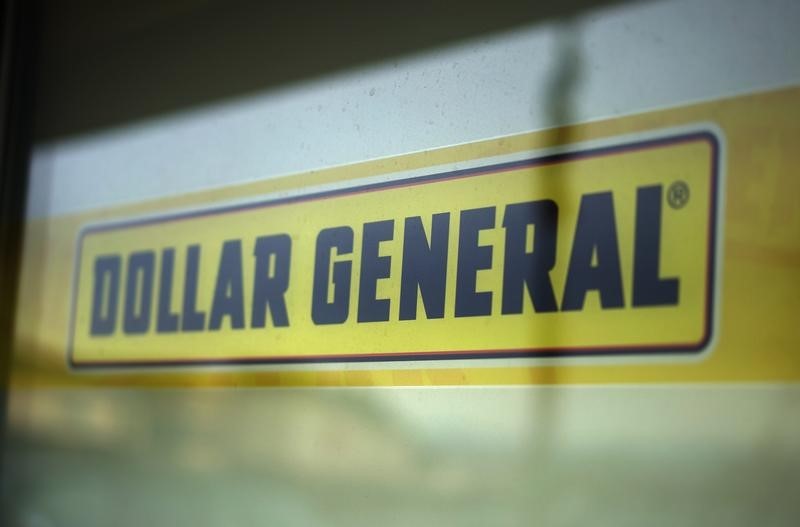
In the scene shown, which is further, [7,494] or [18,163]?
[18,163]

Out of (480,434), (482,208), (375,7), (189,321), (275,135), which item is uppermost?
(375,7)

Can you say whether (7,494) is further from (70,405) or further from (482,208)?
(482,208)

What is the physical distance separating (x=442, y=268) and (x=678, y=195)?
0.36 meters

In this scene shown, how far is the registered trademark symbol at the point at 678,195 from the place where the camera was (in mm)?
1322

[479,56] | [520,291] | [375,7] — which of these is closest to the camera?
[520,291]

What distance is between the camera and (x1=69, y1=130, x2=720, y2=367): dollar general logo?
1.33 metres

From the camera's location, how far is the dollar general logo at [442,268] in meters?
1.33

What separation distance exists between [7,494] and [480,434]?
3.80ft

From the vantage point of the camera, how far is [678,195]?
133cm

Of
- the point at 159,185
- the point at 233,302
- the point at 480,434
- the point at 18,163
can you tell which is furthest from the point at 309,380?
the point at 18,163

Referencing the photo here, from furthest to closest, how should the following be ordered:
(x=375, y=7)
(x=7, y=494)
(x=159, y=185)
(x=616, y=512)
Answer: (x=7, y=494)
(x=159, y=185)
(x=375, y=7)
(x=616, y=512)

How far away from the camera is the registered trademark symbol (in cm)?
132

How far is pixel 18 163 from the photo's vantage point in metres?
2.30

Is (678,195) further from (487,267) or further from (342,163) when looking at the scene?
(342,163)
